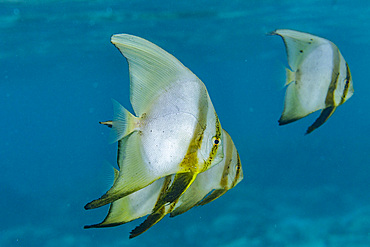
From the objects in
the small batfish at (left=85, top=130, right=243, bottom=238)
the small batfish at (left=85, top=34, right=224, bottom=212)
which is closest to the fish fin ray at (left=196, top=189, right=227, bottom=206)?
the small batfish at (left=85, top=130, right=243, bottom=238)

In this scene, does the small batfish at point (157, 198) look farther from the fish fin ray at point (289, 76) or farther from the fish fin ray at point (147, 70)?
the fish fin ray at point (289, 76)

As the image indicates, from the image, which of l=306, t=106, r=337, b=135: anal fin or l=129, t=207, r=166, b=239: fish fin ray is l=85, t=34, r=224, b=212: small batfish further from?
l=306, t=106, r=337, b=135: anal fin

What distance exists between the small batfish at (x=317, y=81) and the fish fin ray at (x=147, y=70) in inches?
64.2

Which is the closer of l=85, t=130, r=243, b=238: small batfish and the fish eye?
the fish eye

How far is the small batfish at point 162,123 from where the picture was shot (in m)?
1.63

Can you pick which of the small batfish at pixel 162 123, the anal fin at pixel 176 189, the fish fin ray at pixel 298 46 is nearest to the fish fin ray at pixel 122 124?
the small batfish at pixel 162 123

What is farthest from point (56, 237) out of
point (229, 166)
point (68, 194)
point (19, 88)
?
point (19, 88)

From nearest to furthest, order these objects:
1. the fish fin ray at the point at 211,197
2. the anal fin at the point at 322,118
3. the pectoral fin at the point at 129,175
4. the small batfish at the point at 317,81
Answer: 1. the pectoral fin at the point at 129,175
2. the fish fin ray at the point at 211,197
3. the anal fin at the point at 322,118
4. the small batfish at the point at 317,81

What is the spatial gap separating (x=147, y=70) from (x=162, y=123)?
0.29m

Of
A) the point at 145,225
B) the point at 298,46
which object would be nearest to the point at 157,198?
the point at 145,225

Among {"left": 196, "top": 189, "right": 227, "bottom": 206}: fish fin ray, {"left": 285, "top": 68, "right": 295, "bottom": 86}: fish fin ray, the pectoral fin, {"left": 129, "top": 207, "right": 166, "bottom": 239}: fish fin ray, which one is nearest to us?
the pectoral fin

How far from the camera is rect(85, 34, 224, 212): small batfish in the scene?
1.63 meters

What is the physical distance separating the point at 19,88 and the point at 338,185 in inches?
1363

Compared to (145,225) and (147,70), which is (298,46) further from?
(145,225)
